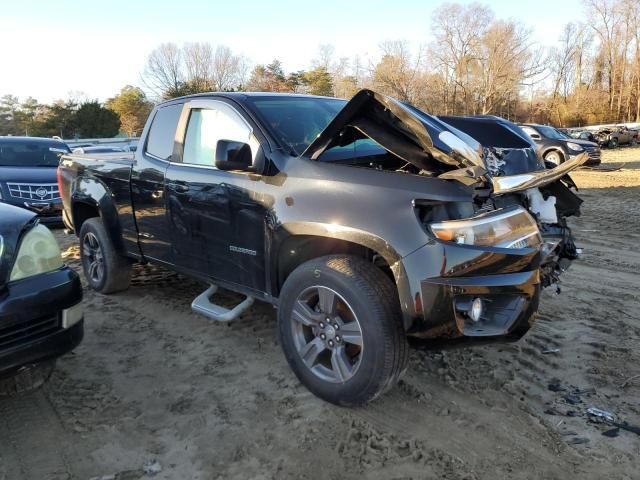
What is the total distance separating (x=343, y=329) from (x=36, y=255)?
1.81 metres

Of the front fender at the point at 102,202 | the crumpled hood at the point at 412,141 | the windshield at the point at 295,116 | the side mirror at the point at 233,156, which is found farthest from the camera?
the front fender at the point at 102,202

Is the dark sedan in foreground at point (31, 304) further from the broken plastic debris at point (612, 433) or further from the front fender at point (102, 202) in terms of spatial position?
the broken plastic debris at point (612, 433)

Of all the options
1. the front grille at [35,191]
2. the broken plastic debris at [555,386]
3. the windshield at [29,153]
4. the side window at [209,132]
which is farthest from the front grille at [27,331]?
the windshield at [29,153]

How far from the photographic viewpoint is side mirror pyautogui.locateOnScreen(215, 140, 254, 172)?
3.30 metres

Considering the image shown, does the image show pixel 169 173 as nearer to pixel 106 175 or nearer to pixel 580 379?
pixel 106 175

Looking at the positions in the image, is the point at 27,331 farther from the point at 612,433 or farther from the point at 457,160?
the point at 612,433

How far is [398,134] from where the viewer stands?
3.16 m

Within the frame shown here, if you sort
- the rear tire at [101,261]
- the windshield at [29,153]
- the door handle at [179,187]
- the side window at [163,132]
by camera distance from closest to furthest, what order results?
the door handle at [179,187], the side window at [163,132], the rear tire at [101,261], the windshield at [29,153]

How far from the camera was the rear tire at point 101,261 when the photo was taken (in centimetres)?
501

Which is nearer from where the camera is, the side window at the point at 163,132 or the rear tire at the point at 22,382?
the rear tire at the point at 22,382

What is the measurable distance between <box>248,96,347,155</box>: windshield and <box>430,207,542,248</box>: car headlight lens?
1.21 metres

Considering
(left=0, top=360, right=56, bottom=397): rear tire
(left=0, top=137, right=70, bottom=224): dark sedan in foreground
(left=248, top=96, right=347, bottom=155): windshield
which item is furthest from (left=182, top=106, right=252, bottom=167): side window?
(left=0, top=137, right=70, bottom=224): dark sedan in foreground

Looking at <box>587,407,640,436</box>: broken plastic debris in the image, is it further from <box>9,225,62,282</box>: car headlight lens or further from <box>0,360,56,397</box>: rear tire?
<box>9,225,62,282</box>: car headlight lens

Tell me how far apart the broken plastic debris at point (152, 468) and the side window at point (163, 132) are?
7.99 feet
